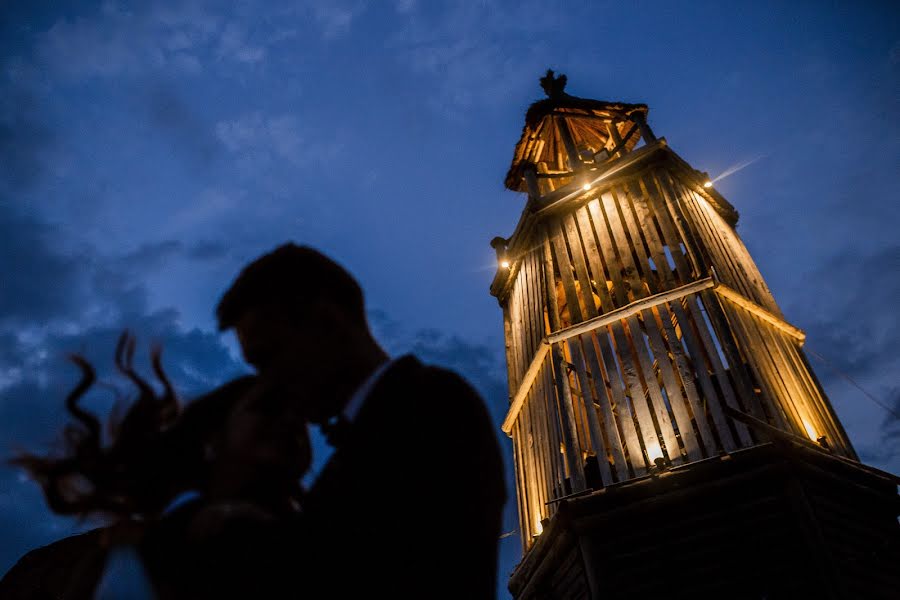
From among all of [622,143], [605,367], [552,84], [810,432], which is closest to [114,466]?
[605,367]

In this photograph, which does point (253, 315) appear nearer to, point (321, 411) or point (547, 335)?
point (321, 411)

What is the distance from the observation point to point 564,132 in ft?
48.1

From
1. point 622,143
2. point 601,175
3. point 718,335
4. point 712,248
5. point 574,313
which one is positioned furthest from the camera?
point 622,143

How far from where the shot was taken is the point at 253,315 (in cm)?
184

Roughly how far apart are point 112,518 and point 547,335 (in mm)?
9057

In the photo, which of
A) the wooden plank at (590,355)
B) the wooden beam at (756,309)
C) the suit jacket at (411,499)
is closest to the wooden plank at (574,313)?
the wooden plank at (590,355)

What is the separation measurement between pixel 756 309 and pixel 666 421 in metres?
3.31

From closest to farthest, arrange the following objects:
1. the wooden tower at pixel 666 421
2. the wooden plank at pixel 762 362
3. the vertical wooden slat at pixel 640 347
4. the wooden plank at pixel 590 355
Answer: the wooden tower at pixel 666 421
the vertical wooden slat at pixel 640 347
the wooden plank at pixel 762 362
the wooden plank at pixel 590 355

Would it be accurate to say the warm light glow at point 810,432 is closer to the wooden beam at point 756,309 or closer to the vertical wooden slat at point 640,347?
the wooden beam at point 756,309

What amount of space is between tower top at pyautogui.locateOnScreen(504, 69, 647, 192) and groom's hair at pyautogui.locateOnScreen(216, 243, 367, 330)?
1295 cm

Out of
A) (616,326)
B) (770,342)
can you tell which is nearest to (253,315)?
(616,326)

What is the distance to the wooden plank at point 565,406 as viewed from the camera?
8.65 m

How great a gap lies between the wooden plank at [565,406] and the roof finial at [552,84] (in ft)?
23.1

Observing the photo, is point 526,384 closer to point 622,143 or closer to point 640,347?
point 640,347
